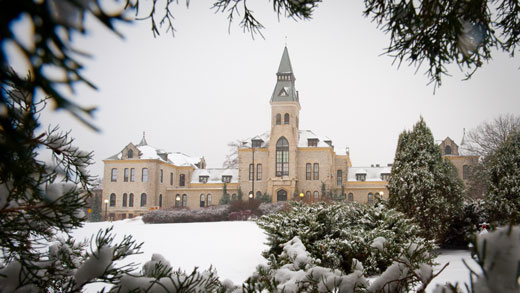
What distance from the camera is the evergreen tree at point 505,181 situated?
9.56 metres

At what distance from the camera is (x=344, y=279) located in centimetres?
176

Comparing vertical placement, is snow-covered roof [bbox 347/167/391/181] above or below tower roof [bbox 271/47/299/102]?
below

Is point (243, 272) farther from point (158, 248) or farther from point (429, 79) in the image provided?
point (429, 79)

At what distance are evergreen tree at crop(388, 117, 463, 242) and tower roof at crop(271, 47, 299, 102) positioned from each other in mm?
32841

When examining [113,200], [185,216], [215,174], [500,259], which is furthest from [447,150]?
[500,259]

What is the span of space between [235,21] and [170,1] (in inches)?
29.6

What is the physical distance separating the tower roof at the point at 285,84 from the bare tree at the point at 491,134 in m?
20.2

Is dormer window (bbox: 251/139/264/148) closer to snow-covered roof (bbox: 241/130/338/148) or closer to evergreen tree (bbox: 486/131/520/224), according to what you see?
snow-covered roof (bbox: 241/130/338/148)

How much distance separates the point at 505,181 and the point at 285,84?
117ft

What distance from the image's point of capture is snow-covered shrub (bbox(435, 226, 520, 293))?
2.64ft

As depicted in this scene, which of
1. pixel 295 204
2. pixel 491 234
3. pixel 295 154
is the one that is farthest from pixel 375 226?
pixel 295 154

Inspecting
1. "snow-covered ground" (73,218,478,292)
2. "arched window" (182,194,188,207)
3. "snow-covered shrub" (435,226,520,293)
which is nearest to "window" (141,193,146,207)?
"arched window" (182,194,188,207)

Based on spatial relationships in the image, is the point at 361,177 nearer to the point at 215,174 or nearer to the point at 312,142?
the point at 312,142

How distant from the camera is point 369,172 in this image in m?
46.7
